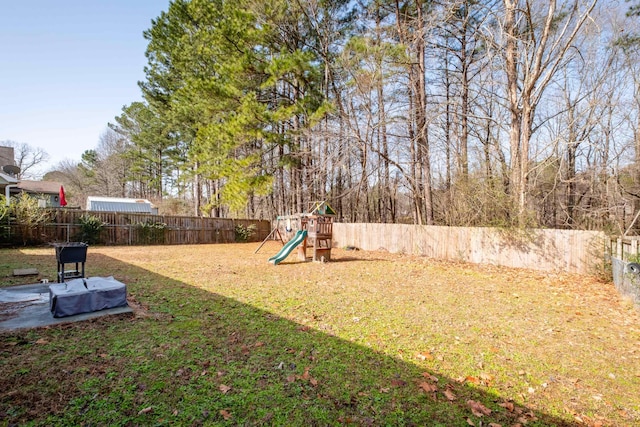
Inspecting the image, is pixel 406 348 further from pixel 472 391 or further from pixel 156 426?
pixel 156 426

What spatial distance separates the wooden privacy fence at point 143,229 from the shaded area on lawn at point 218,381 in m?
11.4

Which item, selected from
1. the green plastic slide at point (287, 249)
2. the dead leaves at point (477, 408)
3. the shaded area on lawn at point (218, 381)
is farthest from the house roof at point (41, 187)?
the dead leaves at point (477, 408)

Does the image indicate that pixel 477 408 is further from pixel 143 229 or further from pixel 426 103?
pixel 143 229

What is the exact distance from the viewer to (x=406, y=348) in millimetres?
3217

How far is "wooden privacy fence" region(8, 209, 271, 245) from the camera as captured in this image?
39.3 ft

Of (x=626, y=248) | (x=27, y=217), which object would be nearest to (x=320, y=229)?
(x=626, y=248)

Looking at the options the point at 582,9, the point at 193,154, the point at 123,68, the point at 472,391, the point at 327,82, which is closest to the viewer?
the point at 472,391

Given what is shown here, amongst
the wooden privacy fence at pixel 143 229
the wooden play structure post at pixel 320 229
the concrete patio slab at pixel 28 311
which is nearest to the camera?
the concrete patio slab at pixel 28 311

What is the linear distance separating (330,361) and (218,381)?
1021mm

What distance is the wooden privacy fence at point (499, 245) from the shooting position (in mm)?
7211

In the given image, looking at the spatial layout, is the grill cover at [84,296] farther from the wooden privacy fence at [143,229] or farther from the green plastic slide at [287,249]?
the wooden privacy fence at [143,229]

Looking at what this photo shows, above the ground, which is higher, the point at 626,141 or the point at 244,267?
the point at 626,141

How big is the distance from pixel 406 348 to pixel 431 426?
48.4 inches

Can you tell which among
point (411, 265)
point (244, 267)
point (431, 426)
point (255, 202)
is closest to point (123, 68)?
point (244, 267)
